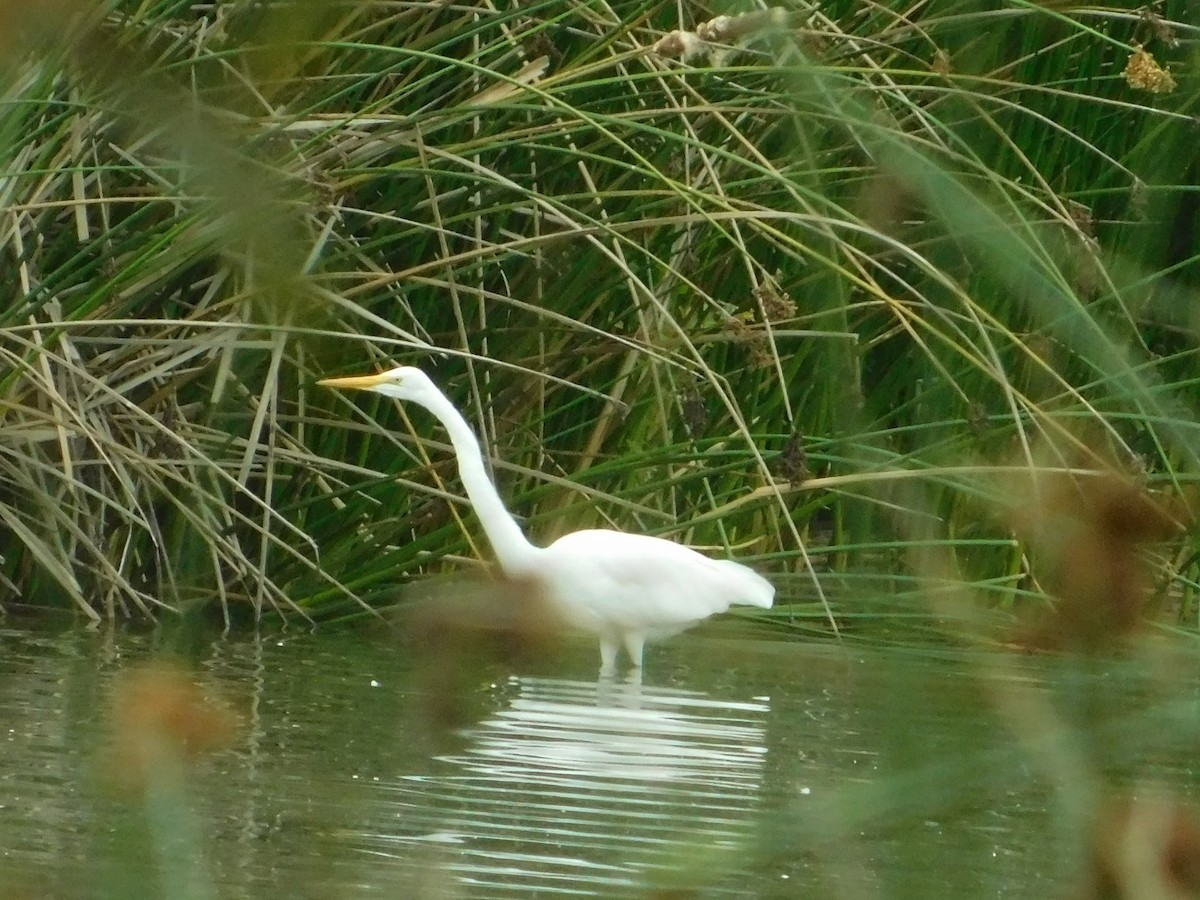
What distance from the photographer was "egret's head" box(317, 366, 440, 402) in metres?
4.96

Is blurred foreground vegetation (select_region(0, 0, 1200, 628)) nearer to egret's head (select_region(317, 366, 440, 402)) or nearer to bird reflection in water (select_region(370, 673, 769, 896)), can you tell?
egret's head (select_region(317, 366, 440, 402))

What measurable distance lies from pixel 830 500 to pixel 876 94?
148 centimetres

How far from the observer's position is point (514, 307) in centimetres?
535

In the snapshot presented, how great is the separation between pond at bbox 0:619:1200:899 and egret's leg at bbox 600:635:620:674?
7 cm

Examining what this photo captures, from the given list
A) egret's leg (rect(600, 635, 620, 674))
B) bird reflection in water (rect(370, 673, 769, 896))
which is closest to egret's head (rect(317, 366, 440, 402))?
bird reflection in water (rect(370, 673, 769, 896))

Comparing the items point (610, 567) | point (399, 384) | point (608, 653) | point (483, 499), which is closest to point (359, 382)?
point (399, 384)

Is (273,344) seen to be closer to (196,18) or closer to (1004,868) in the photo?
(196,18)

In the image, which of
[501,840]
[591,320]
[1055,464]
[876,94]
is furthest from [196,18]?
[501,840]

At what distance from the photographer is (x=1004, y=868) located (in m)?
2.92

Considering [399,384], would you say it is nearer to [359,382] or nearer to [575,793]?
[359,382]

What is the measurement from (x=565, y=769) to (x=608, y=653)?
1.92 meters

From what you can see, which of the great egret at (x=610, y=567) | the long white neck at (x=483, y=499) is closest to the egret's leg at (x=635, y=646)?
the great egret at (x=610, y=567)

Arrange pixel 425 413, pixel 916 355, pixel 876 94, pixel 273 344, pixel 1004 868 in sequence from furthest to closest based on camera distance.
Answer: pixel 425 413 < pixel 273 344 < pixel 916 355 < pixel 876 94 < pixel 1004 868

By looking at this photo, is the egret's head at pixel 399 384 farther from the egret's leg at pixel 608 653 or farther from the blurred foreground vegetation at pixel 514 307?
the egret's leg at pixel 608 653
